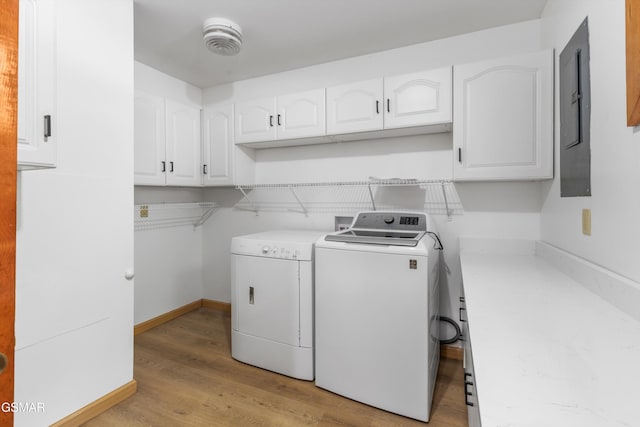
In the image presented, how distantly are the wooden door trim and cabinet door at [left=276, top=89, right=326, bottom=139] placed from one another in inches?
74.0

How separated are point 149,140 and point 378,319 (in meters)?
2.26

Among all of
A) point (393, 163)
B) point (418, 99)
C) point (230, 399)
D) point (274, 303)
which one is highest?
point (418, 99)

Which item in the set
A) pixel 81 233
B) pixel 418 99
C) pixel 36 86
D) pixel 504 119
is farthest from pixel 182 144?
pixel 504 119

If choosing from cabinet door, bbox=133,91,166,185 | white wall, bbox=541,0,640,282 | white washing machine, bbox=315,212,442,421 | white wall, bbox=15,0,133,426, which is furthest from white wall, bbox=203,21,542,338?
white wall, bbox=15,0,133,426

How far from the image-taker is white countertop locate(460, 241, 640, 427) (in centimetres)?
49

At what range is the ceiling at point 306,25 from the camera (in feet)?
6.29

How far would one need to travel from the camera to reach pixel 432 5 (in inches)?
75.5

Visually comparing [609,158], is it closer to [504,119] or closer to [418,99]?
[504,119]

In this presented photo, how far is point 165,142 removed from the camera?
264 centimetres

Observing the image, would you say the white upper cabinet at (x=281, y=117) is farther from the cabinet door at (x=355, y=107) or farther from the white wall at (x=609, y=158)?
the white wall at (x=609, y=158)

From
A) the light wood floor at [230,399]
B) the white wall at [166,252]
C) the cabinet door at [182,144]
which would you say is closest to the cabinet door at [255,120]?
the cabinet door at [182,144]

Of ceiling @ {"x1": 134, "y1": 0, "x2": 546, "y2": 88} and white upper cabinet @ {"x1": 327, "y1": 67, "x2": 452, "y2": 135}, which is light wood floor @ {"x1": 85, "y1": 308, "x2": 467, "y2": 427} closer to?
white upper cabinet @ {"x1": 327, "y1": 67, "x2": 452, "y2": 135}

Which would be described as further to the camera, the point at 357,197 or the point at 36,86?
the point at 357,197

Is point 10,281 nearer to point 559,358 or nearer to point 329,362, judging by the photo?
point 559,358
